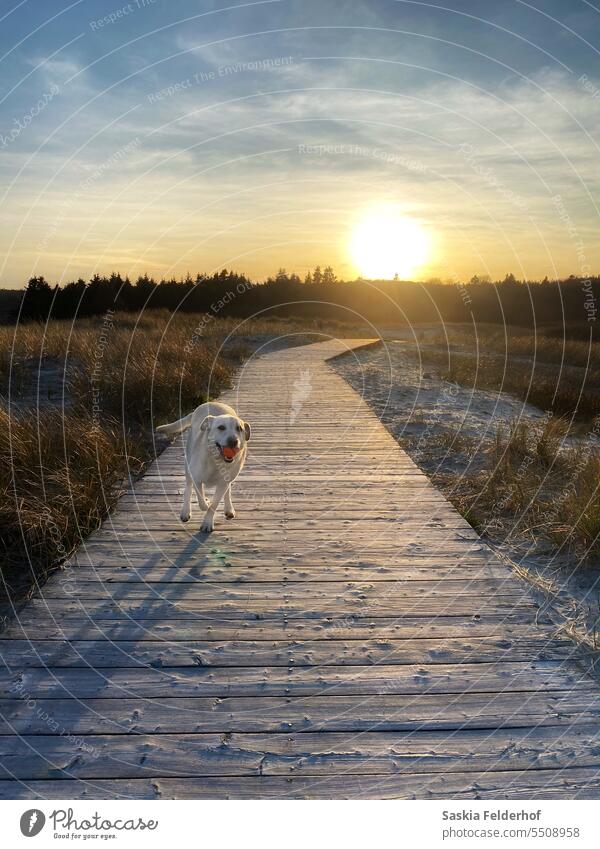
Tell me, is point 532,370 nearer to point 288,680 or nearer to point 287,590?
point 287,590

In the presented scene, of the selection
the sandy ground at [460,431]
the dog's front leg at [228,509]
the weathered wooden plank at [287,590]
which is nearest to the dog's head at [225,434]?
the dog's front leg at [228,509]

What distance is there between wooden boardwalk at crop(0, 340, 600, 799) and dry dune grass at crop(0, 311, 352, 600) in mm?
430

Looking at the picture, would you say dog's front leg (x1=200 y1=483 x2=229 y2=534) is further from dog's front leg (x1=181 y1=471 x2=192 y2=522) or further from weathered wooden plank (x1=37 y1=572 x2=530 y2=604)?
weathered wooden plank (x1=37 y1=572 x2=530 y2=604)

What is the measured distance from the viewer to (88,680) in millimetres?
3535

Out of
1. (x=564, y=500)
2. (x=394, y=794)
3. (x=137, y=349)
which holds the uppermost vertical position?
(x=137, y=349)

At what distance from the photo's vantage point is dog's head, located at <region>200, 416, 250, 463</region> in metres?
5.43

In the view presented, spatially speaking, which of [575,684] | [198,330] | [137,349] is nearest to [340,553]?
[575,684]

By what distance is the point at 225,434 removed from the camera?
5492mm

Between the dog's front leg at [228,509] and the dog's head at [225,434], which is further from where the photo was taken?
the dog's front leg at [228,509]

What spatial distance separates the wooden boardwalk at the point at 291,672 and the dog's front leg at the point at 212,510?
0.17m

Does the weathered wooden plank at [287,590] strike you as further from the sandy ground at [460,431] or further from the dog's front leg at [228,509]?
the dog's front leg at [228,509]

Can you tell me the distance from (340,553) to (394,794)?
9.14 ft

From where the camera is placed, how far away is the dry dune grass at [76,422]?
5.38 m
